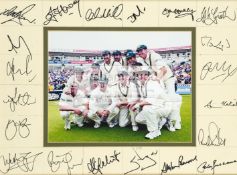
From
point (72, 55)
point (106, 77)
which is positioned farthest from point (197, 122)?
point (72, 55)

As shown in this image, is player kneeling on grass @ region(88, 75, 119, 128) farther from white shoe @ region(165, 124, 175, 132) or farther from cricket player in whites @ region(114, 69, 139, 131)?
white shoe @ region(165, 124, 175, 132)

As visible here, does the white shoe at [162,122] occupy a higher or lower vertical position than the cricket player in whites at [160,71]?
lower

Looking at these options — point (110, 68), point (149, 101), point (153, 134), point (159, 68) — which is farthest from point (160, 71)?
point (153, 134)

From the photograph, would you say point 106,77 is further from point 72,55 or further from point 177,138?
point 177,138
